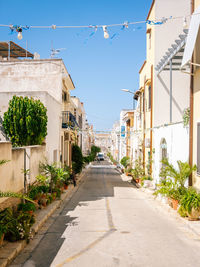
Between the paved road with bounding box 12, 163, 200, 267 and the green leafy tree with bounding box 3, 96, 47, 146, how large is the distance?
15.6 feet

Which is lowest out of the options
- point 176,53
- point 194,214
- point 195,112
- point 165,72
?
point 194,214

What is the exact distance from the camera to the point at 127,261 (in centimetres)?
646

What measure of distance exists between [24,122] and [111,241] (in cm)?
898

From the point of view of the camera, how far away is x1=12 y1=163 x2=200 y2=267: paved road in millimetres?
6527

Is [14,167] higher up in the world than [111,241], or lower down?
higher up

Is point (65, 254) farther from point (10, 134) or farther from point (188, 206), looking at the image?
point (10, 134)

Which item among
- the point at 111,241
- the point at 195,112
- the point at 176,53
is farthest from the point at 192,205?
the point at 176,53

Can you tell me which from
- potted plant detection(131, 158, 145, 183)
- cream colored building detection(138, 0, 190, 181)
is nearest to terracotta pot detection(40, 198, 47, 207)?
cream colored building detection(138, 0, 190, 181)

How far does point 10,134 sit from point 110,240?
9318 millimetres

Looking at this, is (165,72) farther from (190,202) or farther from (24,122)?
(190,202)

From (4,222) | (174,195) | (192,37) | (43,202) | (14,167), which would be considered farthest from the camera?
(43,202)

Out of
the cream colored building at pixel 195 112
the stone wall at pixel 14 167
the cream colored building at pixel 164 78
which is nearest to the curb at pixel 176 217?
the cream colored building at pixel 195 112

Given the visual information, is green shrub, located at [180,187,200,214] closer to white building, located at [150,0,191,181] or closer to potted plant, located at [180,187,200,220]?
potted plant, located at [180,187,200,220]

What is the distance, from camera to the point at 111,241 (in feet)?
25.8
